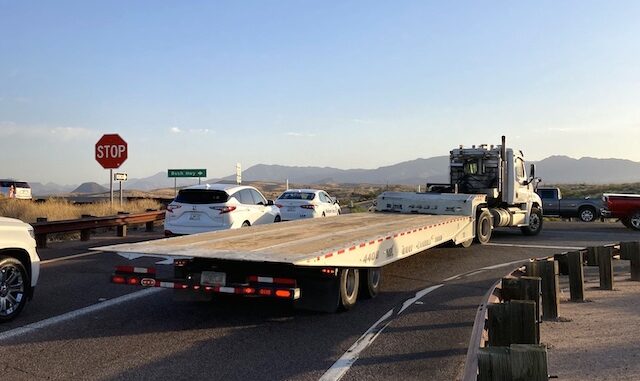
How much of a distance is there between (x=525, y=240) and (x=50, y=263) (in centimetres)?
1378

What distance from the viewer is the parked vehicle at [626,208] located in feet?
74.1

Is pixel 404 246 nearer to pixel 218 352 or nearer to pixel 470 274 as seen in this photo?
pixel 470 274

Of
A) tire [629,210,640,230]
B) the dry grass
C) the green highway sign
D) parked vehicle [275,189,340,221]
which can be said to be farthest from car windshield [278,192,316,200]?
tire [629,210,640,230]

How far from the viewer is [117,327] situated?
6781mm

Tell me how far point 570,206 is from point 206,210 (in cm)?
2223

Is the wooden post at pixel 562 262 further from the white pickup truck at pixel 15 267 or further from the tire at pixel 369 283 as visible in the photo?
the white pickup truck at pixel 15 267

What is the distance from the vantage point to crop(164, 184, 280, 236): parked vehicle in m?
13.6

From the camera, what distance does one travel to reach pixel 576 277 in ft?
29.1

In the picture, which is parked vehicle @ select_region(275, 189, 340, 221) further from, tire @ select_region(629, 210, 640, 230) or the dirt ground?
the dirt ground

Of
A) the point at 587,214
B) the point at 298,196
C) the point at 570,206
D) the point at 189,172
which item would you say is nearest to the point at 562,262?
the point at 298,196

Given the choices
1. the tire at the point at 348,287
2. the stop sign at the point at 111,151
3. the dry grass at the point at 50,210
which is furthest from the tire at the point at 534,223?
the stop sign at the point at 111,151

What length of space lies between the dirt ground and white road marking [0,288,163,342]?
556 cm

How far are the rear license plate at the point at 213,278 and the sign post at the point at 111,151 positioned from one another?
1741 centimetres

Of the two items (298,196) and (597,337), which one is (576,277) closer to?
(597,337)
